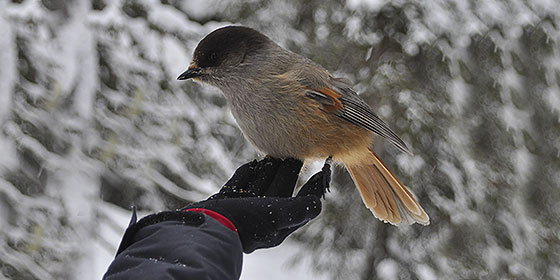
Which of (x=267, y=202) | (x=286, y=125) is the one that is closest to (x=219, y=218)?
(x=267, y=202)

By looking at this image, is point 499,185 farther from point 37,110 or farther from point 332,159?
point 37,110

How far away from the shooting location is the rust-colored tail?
3.17 metres

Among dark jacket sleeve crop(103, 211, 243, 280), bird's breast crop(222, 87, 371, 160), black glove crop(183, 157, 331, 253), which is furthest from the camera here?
bird's breast crop(222, 87, 371, 160)

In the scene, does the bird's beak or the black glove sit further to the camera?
the bird's beak

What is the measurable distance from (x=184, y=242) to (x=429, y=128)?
12.9ft

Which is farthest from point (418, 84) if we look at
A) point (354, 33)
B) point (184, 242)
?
point (184, 242)

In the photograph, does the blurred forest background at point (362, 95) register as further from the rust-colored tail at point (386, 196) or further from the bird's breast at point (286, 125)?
the bird's breast at point (286, 125)

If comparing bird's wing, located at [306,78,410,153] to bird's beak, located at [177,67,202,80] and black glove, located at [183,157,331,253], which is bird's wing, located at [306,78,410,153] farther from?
bird's beak, located at [177,67,202,80]

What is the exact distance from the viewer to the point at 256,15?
573 cm

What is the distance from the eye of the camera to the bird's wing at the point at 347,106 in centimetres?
306

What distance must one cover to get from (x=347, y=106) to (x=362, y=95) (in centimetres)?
198

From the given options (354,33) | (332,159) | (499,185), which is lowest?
(499,185)

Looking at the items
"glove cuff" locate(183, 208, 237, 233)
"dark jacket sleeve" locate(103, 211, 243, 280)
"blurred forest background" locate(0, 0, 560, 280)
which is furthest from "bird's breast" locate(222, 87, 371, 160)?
"blurred forest background" locate(0, 0, 560, 280)

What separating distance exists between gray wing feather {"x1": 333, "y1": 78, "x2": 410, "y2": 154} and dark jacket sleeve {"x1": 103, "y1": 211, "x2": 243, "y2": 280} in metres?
1.27
